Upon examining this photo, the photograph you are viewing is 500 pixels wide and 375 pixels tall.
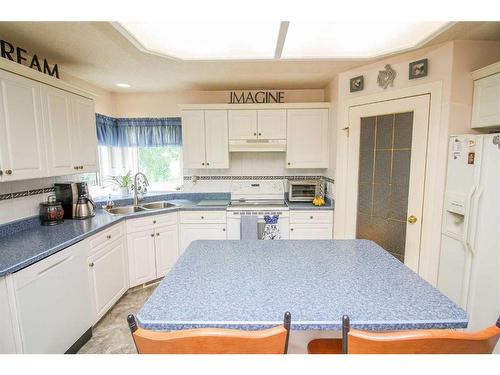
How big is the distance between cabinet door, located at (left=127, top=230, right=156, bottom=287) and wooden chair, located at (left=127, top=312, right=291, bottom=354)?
2.11m

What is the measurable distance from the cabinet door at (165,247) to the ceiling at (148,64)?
68.5 inches

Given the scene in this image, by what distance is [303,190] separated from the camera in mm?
3193

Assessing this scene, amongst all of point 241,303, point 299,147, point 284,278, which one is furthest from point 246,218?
point 241,303

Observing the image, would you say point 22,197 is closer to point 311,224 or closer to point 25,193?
point 25,193

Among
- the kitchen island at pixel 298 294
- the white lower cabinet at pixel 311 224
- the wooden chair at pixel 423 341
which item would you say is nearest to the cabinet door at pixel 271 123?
the white lower cabinet at pixel 311 224

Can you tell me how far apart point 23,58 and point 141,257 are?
2.05m

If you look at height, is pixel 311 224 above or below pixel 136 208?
below

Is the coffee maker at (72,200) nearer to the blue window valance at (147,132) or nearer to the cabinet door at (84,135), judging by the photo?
Answer: the cabinet door at (84,135)

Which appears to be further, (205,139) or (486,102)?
(205,139)

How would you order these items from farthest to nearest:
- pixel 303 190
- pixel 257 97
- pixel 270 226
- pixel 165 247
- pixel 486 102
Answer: pixel 257 97 < pixel 303 190 < pixel 270 226 < pixel 165 247 < pixel 486 102

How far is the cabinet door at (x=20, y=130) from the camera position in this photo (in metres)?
1.57

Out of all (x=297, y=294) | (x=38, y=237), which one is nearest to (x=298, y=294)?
(x=297, y=294)

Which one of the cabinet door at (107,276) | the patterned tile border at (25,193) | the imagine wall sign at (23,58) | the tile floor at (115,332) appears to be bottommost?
the tile floor at (115,332)

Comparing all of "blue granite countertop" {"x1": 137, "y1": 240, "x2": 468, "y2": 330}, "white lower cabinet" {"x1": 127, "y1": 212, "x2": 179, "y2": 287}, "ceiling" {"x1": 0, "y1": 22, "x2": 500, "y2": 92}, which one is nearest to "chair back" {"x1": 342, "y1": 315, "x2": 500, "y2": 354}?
"blue granite countertop" {"x1": 137, "y1": 240, "x2": 468, "y2": 330}
